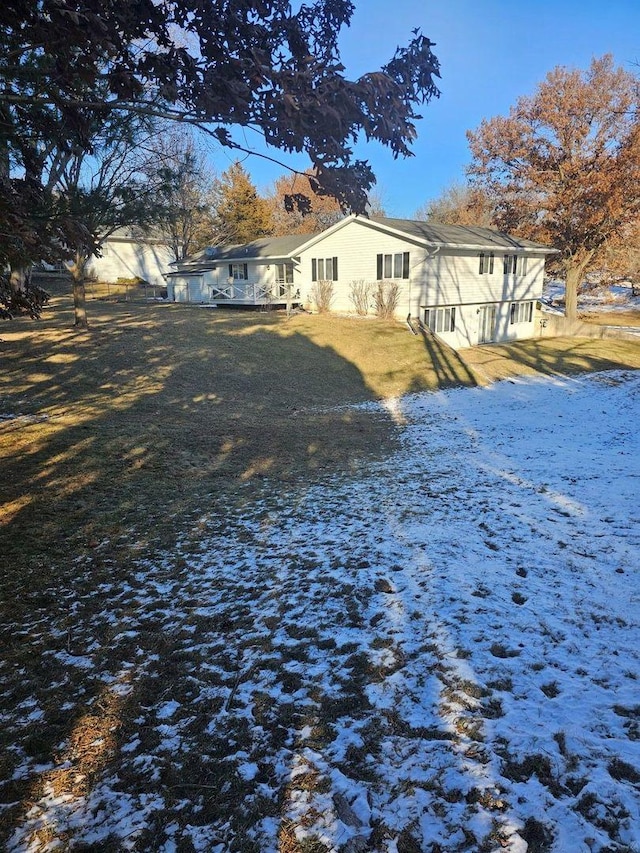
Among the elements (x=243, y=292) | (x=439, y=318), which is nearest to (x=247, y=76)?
(x=439, y=318)

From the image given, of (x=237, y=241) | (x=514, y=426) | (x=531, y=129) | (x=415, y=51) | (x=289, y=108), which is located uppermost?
(x=531, y=129)

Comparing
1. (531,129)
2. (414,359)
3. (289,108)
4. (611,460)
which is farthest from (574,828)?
(531,129)

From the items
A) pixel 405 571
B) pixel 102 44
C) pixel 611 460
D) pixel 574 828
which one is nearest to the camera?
pixel 574 828

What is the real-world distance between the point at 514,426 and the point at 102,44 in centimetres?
1094

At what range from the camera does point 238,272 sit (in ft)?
109

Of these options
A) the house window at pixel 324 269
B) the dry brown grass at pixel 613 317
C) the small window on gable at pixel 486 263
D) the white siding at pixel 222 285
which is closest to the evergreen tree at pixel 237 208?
Answer: the white siding at pixel 222 285

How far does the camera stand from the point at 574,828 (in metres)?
2.25

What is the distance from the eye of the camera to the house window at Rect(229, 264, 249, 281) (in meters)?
33.0

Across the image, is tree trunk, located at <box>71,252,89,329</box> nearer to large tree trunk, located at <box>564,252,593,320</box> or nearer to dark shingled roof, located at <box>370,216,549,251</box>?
dark shingled roof, located at <box>370,216,549,251</box>

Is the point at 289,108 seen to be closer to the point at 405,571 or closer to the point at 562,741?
the point at 405,571

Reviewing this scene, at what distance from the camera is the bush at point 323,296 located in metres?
28.3

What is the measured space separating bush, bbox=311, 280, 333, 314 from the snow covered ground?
76.6 ft

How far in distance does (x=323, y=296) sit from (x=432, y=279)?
6161mm

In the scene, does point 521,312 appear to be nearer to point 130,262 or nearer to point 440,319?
point 440,319
